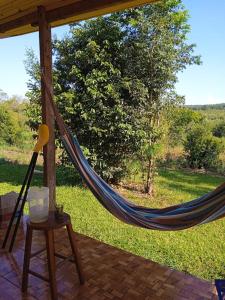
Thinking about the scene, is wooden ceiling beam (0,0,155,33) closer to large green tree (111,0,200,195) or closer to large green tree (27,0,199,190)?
large green tree (27,0,199,190)

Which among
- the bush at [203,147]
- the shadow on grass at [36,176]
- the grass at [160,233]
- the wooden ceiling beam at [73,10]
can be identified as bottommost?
the grass at [160,233]

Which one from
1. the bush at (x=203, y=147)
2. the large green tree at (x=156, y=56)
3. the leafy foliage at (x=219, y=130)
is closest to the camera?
the large green tree at (x=156, y=56)

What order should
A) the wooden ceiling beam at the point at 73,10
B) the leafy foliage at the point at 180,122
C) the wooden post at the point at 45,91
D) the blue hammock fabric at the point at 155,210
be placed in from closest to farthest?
the blue hammock fabric at the point at 155,210 < the wooden ceiling beam at the point at 73,10 < the wooden post at the point at 45,91 < the leafy foliage at the point at 180,122

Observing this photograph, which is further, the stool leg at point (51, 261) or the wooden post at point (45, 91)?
the wooden post at point (45, 91)

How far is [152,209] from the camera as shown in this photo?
2053mm

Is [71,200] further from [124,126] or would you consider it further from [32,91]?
[32,91]

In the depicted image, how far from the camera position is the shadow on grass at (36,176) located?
555cm

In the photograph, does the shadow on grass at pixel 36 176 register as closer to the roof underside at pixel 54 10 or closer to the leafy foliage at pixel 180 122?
the leafy foliage at pixel 180 122

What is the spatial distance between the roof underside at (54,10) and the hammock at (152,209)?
1.90ft

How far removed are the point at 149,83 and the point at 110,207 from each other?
9.94 ft

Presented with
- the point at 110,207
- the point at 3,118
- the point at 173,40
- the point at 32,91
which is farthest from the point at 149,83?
the point at 3,118

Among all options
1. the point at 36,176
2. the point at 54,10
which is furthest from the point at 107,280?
the point at 36,176

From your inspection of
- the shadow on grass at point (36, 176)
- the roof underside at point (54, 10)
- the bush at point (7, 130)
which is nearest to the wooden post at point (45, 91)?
the roof underside at point (54, 10)

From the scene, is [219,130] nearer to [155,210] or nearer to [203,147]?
[203,147]
